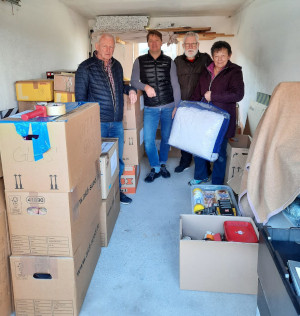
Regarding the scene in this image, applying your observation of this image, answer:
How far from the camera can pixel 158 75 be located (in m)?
3.09

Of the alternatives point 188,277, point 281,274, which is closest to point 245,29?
point 188,277

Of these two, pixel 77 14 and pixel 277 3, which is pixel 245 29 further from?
pixel 77 14

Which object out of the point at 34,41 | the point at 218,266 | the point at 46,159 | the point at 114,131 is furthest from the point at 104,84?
the point at 34,41

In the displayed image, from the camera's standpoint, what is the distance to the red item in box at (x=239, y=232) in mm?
1829

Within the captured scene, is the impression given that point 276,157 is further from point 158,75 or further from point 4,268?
point 158,75

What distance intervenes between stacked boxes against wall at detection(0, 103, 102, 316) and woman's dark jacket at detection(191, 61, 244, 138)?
143 centimetres

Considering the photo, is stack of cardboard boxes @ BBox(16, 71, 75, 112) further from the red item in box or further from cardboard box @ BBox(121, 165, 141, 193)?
the red item in box

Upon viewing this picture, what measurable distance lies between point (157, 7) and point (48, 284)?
519cm

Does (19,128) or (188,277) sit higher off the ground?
(19,128)

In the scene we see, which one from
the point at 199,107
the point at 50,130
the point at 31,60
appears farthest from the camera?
the point at 31,60

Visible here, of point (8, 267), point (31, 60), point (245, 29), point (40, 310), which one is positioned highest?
point (245, 29)

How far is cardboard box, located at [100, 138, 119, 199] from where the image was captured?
2.15m

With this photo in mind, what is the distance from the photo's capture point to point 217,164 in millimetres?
3088

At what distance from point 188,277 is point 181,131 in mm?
1335
